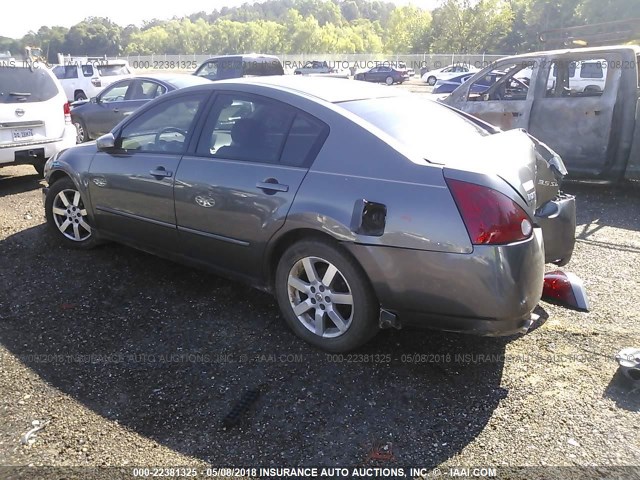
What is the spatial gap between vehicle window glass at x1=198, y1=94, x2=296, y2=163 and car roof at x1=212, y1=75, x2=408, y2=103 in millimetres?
156

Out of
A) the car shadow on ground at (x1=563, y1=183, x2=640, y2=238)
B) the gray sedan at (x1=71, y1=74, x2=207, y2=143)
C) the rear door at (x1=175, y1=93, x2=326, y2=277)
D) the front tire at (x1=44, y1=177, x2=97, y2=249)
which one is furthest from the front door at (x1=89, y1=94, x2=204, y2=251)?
the gray sedan at (x1=71, y1=74, x2=207, y2=143)

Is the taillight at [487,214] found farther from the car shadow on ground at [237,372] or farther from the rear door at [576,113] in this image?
the rear door at [576,113]

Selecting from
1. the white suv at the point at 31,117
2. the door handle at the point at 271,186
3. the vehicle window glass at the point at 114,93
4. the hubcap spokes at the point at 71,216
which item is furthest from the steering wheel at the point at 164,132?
the vehicle window glass at the point at 114,93

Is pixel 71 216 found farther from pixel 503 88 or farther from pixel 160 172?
pixel 503 88

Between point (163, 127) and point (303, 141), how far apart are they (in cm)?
146

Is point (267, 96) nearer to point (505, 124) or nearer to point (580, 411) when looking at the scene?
point (580, 411)

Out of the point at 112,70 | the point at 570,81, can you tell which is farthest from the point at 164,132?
the point at 112,70

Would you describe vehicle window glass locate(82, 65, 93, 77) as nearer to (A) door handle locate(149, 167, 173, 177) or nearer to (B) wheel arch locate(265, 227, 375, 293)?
(A) door handle locate(149, 167, 173, 177)

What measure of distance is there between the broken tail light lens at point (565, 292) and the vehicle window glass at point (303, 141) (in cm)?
179

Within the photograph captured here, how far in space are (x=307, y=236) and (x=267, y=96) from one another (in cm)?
105

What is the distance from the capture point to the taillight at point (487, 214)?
277cm

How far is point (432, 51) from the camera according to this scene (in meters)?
72.9

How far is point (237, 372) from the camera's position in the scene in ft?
10.5

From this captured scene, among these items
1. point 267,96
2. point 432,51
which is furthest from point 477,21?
point 267,96
